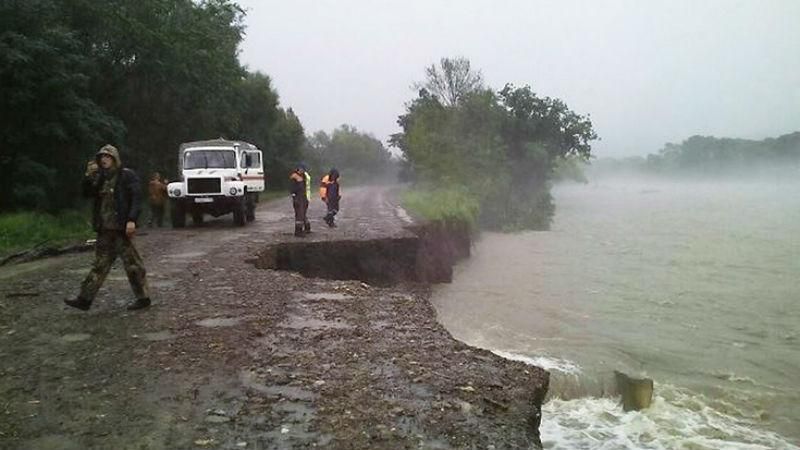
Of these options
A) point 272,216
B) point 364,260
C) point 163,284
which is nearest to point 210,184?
point 272,216

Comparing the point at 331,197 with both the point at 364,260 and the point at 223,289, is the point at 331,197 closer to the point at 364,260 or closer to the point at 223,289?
the point at 364,260

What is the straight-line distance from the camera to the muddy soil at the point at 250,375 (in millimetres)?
4234

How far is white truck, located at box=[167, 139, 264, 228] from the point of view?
17.4 metres

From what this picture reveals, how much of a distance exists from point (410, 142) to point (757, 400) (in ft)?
113

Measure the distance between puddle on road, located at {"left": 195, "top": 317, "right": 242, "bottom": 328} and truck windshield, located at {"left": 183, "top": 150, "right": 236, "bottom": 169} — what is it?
11.3 meters

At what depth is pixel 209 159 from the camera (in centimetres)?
1791

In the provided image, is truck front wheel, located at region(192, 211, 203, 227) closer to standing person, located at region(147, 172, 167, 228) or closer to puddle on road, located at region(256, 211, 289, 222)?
standing person, located at region(147, 172, 167, 228)

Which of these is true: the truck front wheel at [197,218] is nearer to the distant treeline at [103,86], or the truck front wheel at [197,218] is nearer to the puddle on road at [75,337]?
the distant treeline at [103,86]

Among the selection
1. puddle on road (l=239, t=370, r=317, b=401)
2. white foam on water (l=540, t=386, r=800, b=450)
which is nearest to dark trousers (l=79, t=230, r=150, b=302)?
puddle on road (l=239, t=370, r=317, b=401)

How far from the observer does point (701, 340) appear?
1213cm

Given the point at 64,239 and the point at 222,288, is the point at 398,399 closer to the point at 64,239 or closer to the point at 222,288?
the point at 222,288

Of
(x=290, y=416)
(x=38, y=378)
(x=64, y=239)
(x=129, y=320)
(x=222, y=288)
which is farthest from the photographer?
(x=64, y=239)

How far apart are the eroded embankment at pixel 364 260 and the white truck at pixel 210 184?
467 cm

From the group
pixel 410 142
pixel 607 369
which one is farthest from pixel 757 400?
pixel 410 142
